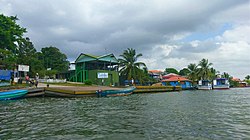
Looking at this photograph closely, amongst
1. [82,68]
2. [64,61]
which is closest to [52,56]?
[64,61]

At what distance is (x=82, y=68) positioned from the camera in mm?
44406

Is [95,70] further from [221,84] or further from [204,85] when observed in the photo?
[221,84]

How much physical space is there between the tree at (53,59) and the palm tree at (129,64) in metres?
19.3

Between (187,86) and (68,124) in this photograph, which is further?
(187,86)

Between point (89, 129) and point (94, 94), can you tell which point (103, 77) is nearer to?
point (94, 94)

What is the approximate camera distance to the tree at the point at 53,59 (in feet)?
197

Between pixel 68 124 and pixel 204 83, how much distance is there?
56233 mm

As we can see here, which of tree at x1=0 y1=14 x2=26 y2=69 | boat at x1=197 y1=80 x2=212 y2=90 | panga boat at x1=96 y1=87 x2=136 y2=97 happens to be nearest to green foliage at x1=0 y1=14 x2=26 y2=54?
tree at x1=0 y1=14 x2=26 y2=69

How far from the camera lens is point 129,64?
49688mm

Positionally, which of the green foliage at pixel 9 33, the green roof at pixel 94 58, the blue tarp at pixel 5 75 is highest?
the green foliage at pixel 9 33

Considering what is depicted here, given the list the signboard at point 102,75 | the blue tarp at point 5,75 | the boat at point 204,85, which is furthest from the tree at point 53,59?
the boat at point 204,85

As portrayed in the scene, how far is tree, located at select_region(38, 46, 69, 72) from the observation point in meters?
60.0

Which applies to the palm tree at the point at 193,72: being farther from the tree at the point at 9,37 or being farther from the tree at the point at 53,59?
the tree at the point at 9,37

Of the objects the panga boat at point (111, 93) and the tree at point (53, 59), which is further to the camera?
the tree at point (53, 59)
